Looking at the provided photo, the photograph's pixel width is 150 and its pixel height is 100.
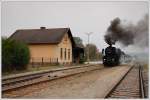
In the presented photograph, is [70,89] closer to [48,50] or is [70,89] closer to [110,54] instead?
[48,50]

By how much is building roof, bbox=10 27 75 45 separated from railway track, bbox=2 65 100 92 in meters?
0.87

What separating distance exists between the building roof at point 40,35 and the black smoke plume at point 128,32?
792 mm

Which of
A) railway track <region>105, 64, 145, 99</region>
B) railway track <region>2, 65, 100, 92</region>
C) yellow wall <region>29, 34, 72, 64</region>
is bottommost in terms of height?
railway track <region>105, 64, 145, 99</region>

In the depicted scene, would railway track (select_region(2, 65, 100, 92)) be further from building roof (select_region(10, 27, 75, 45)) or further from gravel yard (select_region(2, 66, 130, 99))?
building roof (select_region(10, 27, 75, 45))

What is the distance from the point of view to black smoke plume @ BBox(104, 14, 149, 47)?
6352 mm

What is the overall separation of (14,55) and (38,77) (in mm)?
1426

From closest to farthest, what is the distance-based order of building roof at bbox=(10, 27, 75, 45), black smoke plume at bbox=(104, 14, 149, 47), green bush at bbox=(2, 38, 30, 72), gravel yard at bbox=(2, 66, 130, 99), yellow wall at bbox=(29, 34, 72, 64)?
black smoke plume at bbox=(104, 14, 149, 47) → gravel yard at bbox=(2, 66, 130, 99) → green bush at bbox=(2, 38, 30, 72) → building roof at bbox=(10, 27, 75, 45) → yellow wall at bbox=(29, 34, 72, 64)

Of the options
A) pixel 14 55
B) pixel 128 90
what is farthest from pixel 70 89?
pixel 14 55

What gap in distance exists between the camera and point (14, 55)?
742 centimetres

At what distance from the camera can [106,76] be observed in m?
8.48

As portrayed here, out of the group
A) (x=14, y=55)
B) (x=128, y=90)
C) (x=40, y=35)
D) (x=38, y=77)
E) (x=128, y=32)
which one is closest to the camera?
(x=128, y=32)

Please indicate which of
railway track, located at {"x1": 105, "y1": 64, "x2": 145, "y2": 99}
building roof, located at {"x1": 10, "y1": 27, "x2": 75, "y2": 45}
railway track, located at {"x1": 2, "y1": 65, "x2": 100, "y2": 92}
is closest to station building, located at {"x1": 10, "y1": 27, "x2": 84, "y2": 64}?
building roof, located at {"x1": 10, "y1": 27, "x2": 75, "y2": 45}

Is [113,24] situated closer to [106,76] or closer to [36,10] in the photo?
[36,10]

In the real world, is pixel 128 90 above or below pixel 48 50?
below
